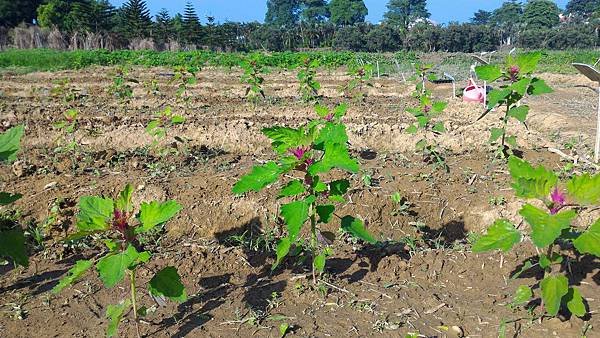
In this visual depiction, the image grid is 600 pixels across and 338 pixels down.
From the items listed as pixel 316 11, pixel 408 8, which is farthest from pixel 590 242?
pixel 408 8

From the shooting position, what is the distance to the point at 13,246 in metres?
1.85

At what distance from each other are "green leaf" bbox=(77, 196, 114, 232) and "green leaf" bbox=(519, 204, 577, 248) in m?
1.77

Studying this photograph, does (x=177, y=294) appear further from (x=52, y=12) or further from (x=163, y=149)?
(x=52, y=12)

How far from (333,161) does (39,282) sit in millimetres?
2020

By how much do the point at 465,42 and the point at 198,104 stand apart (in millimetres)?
42286

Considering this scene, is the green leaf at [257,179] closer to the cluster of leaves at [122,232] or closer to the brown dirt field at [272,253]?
the cluster of leaves at [122,232]

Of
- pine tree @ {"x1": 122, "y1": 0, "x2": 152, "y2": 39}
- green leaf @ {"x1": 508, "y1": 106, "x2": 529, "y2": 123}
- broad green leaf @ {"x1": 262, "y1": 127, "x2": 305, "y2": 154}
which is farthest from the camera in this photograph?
pine tree @ {"x1": 122, "y1": 0, "x2": 152, "y2": 39}

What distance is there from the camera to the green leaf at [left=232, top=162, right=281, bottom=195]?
2279 mm

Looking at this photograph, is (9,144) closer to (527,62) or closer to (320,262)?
(320,262)

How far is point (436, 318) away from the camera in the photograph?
2.53 metres

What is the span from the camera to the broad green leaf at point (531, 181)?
7.05 ft

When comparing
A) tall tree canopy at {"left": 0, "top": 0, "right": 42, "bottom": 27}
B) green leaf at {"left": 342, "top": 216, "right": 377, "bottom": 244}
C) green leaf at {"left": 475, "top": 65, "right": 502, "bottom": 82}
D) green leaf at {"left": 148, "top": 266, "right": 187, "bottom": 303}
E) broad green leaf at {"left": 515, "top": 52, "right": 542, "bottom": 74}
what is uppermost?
tall tree canopy at {"left": 0, "top": 0, "right": 42, "bottom": 27}

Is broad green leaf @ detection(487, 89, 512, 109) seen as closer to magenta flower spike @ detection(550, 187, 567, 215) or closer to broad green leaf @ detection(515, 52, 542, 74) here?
broad green leaf @ detection(515, 52, 542, 74)

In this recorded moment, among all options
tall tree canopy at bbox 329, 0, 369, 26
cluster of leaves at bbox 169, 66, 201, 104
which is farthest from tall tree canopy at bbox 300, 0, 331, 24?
cluster of leaves at bbox 169, 66, 201, 104
